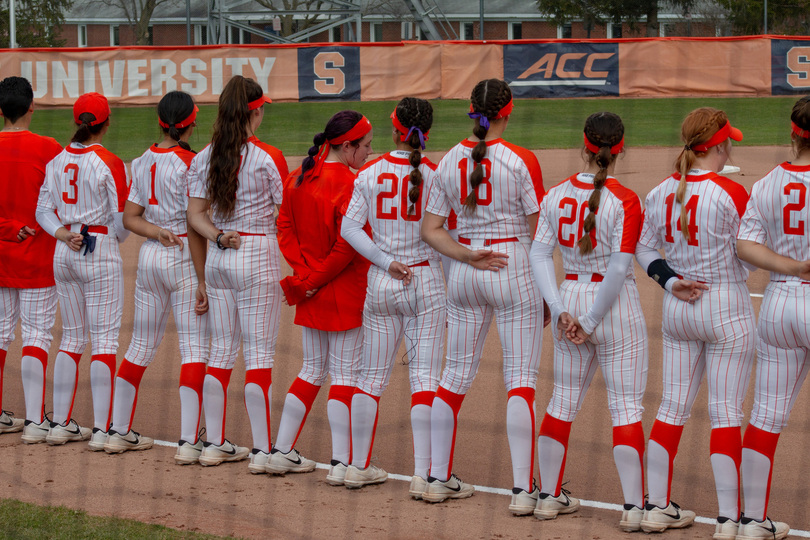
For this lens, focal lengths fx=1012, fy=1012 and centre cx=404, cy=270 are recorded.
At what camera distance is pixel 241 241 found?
5.26 m

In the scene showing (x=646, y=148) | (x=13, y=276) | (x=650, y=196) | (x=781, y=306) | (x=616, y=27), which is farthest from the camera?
(x=616, y=27)

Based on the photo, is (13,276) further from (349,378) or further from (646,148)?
(646,148)

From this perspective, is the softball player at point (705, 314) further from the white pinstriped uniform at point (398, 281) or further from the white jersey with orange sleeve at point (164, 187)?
the white jersey with orange sleeve at point (164, 187)

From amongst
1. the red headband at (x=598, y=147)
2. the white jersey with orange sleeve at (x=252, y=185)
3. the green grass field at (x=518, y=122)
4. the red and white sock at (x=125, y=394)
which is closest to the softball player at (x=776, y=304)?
the red headband at (x=598, y=147)

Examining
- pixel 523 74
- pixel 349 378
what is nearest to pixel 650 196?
pixel 349 378

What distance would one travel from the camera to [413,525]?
15.0 ft

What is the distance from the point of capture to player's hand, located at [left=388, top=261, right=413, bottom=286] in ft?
15.8

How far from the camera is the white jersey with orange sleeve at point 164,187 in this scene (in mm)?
5414

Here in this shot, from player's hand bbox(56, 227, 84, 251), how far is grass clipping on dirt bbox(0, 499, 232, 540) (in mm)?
1488

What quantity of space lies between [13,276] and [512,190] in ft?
10.3

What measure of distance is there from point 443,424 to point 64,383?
2.38m

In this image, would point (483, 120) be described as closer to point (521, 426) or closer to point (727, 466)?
point (521, 426)

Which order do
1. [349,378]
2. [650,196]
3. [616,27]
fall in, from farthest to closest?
[616,27] < [349,378] < [650,196]

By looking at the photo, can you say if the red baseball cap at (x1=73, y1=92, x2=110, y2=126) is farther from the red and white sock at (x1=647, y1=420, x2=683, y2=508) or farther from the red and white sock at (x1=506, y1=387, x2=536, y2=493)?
the red and white sock at (x1=647, y1=420, x2=683, y2=508)
